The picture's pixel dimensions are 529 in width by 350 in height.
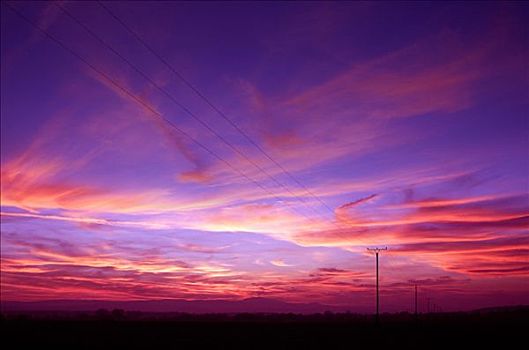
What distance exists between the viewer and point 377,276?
3278 inches

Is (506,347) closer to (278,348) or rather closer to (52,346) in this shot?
(278,348)

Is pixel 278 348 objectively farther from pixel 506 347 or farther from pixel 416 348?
pixel 506 347

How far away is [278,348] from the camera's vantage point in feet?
133

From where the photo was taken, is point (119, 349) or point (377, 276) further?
point (377, 276)

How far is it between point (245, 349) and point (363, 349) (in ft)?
30.9

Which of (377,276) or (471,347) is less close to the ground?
(377,276)

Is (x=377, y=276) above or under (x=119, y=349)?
above

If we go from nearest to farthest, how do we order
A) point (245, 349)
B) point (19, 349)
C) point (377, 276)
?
point (19, 349) → point (245, 349) → point (377, 276)

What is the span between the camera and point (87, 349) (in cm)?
4044

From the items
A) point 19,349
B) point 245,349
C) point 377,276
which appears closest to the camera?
point 19,349

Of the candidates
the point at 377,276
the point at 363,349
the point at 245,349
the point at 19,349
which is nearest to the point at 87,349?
the point at 19,349

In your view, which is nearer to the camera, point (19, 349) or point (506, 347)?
point (19, 349)

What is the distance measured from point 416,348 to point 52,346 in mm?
30125

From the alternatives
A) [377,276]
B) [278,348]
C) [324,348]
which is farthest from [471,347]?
[377,276]
